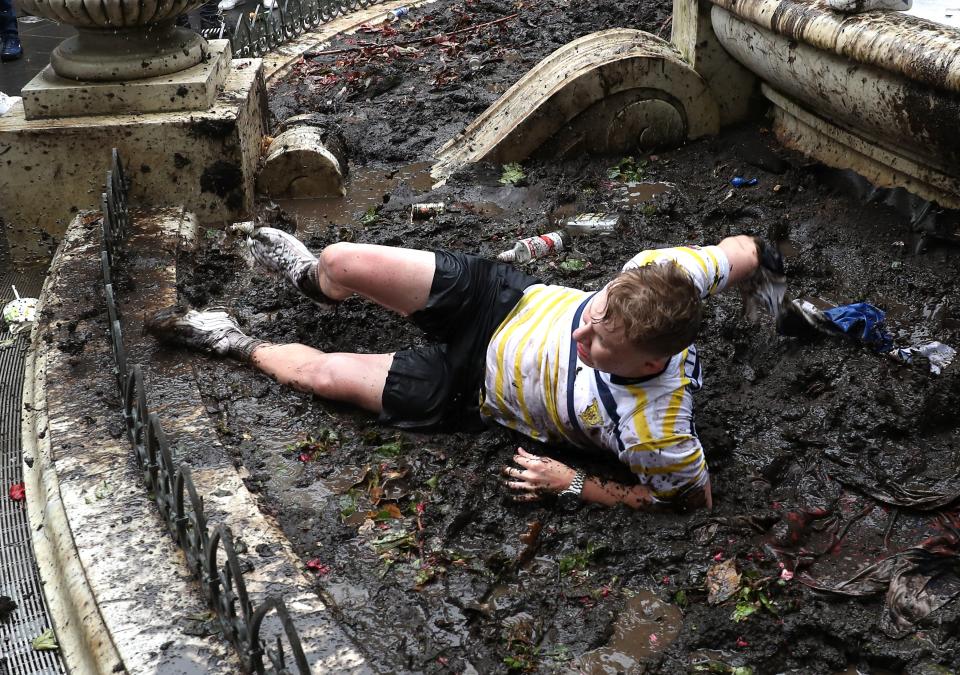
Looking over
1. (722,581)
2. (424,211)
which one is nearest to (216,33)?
(424,211)

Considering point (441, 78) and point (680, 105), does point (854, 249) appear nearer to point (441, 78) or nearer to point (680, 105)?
point (680, 105)

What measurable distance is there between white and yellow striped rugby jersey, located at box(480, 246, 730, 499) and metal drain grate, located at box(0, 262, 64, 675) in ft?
5.71

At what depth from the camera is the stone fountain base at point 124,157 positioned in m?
5.16

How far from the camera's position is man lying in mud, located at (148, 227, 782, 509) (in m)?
3.17

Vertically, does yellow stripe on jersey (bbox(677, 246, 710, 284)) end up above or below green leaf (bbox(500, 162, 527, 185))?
above

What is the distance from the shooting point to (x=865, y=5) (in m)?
4.96

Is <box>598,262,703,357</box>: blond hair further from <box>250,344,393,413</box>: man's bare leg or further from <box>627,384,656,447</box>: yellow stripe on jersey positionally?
<box>250,344,393,413</box>: man's bare leg

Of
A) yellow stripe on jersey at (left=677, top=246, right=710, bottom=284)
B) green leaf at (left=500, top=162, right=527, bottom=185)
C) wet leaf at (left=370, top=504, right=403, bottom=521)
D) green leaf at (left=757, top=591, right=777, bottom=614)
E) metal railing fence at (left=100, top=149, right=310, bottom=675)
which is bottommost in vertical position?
wet leaf at (left=370, top=504, right=403, bottom=521)

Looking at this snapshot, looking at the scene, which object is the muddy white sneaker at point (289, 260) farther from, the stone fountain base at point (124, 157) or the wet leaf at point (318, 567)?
the wet leaf at point (318, 567)

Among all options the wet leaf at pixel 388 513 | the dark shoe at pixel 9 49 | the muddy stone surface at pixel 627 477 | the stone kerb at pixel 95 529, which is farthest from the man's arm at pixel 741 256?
the dark shoe at pixel 9 49

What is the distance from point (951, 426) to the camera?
379cm

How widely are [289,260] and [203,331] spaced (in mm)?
509

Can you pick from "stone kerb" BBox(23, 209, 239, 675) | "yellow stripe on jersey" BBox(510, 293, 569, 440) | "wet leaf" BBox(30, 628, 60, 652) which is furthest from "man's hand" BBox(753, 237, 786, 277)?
"wet leaf" BBox(30, 628, 60, 652)

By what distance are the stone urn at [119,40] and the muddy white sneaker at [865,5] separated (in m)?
3.37
